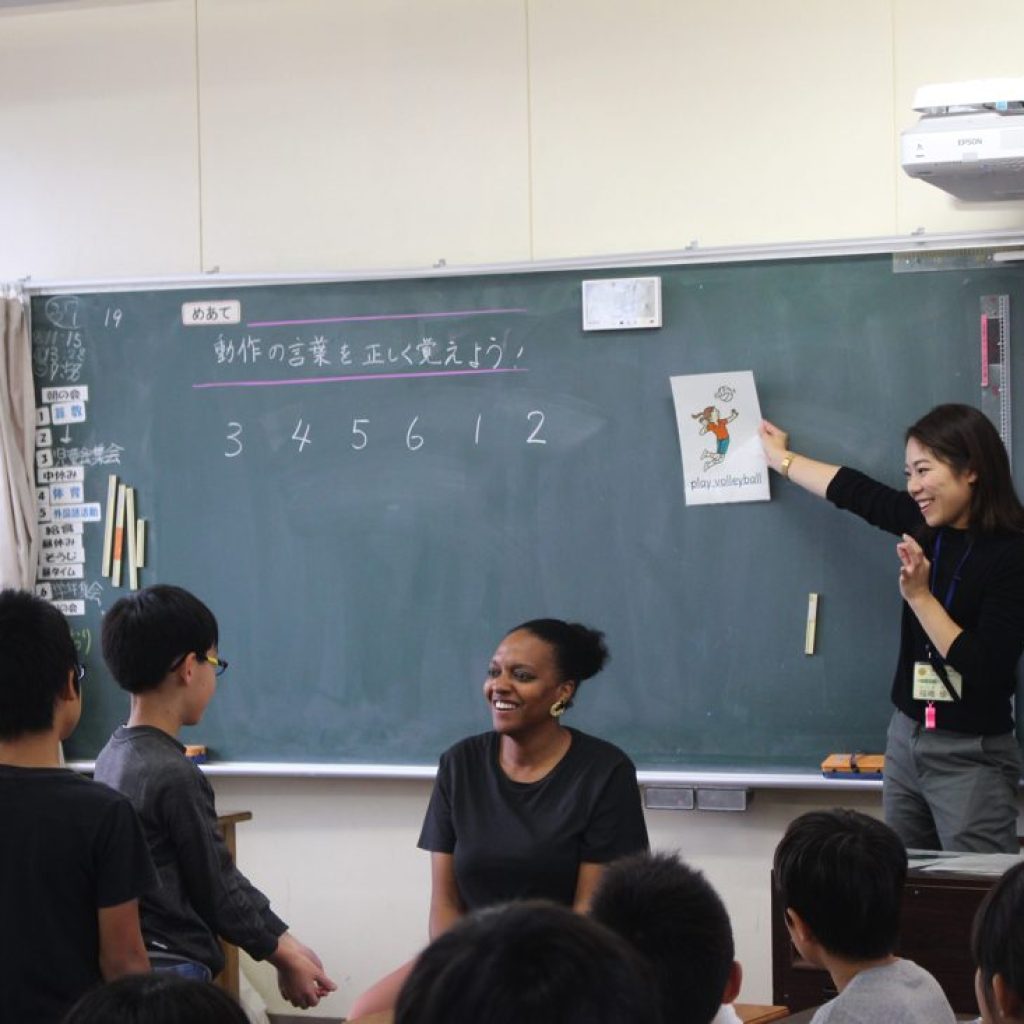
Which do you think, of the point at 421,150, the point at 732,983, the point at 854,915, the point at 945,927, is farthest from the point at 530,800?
the point at 421,150

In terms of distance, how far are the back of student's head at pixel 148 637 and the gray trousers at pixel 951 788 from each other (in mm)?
1753

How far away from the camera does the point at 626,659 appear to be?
4188 mm

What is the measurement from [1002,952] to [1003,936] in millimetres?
17

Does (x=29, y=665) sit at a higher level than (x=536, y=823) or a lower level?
higher

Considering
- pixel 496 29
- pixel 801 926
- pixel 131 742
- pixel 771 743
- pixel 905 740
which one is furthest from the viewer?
pixel 496 29

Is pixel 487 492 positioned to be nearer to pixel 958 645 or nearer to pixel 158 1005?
pixel 958 645

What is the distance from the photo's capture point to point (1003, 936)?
1615mm

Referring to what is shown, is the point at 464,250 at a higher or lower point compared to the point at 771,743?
higher

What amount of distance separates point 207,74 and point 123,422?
1093mm

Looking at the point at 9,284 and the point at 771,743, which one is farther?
the point at 9,284

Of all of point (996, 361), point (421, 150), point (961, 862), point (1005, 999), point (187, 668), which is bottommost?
point (961, 862)

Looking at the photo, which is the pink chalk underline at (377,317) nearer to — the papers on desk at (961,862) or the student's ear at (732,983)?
the papers on desk at (961,862)

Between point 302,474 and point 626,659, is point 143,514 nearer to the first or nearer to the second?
point 302,474

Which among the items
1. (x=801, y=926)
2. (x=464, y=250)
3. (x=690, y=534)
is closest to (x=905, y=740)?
(x=690, y=534)
